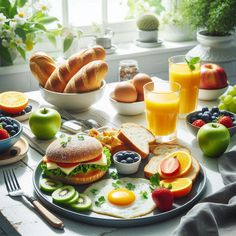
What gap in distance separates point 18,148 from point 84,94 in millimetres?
342

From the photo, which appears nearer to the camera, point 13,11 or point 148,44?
point 13,11

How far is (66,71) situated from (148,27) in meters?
0.87

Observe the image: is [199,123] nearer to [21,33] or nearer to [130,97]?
[130,97]

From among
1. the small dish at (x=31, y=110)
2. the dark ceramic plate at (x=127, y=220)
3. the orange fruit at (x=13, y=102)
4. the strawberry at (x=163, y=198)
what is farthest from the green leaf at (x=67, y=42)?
the strawberry at (x=163, y=198)

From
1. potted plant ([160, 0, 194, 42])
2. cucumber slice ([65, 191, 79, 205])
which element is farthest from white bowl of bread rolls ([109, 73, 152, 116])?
potted plant ([160, 0, 194, 42])

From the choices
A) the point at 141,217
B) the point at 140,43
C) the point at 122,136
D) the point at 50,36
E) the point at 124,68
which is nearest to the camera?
the point at 141,217

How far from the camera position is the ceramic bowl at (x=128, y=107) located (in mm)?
1701

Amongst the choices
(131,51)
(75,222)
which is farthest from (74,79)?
(131,51)

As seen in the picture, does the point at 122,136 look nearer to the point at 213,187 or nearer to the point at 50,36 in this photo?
the point at 213,187

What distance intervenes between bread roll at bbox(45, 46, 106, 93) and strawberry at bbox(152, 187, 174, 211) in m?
0.74

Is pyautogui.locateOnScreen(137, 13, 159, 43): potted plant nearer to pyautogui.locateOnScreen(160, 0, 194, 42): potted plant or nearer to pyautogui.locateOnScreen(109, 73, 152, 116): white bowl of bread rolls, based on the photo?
pyautogui.locateOnScreen(160, 0, 194, 42): potted plant

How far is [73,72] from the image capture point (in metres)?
1.77

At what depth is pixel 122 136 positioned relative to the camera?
4.61ft

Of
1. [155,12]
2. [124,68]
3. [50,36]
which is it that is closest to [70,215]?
[124,68]
